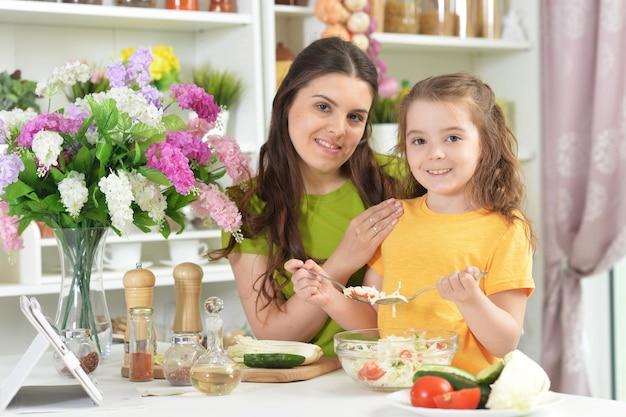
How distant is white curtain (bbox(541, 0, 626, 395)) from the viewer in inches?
131

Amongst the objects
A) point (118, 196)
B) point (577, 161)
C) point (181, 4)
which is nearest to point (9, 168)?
point (118, 196)

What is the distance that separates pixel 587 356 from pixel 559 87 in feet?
3.45

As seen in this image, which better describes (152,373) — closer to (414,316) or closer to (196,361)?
(196,361)

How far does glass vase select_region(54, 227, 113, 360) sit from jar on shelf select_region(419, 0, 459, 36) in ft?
6.69

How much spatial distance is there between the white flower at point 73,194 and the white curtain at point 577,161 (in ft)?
7.31

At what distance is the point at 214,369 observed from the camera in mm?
1521

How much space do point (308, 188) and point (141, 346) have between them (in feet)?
2.12

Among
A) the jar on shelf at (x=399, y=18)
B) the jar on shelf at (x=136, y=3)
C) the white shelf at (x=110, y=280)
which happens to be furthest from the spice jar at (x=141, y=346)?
the jar on shelf at (x=399, y=18)

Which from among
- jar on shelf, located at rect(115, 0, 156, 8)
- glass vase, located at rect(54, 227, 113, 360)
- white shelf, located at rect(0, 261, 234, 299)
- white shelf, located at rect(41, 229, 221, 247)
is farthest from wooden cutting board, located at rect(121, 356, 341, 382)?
jar on shelf, located at rect(115, 0, 156, 8)

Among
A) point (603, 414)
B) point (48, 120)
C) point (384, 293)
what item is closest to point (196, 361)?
point (384, 293)

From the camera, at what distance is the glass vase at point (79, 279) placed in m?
1.74

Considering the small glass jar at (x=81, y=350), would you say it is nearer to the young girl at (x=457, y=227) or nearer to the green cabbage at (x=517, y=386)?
the young girl at (x=457, y=227)

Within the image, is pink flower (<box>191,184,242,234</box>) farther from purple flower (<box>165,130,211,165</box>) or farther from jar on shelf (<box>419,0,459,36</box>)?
jar on shelf (<box>419,0,459,36</box>)

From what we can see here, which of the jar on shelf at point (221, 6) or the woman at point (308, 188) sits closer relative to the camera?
the woman at point (308, 188)
